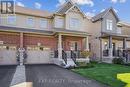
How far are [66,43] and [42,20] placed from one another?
467 cm

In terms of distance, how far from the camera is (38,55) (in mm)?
22312

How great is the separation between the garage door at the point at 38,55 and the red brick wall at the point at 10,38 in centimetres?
176

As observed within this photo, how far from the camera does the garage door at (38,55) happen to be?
71.6 feet

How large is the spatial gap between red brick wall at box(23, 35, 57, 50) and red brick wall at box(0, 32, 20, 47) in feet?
3.19

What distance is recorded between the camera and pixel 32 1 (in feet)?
Result: 87.6

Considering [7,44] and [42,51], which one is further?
[42,51]

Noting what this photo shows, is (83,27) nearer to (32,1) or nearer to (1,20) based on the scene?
(32,1)

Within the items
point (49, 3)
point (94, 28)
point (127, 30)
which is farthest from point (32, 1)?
point (127, 30)

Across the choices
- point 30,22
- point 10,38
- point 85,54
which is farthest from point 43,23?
point 85,54

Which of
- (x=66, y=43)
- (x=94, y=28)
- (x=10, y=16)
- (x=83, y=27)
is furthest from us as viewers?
(x=94, y=28)

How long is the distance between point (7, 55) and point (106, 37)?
46.3ft

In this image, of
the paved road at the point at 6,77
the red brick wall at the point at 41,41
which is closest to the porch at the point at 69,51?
the red brick wall at the point at 41,41

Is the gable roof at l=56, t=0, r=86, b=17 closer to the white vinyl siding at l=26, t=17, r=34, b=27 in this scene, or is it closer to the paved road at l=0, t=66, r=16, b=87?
the white vinyl siding at l=26, t=17, r=34, b=27

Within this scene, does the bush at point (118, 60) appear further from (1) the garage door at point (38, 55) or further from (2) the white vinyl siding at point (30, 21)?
(2) the white vinyl siding at point (30, 21)
